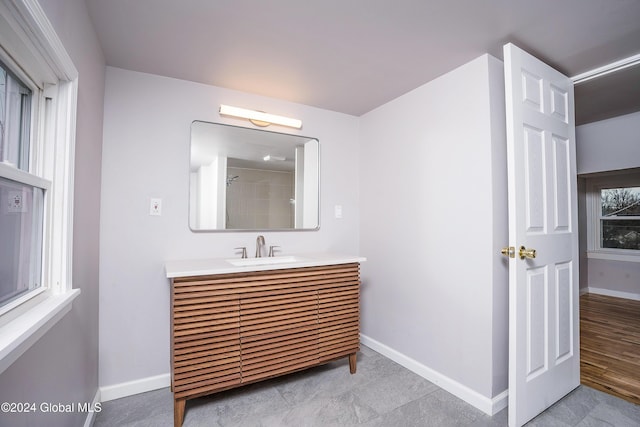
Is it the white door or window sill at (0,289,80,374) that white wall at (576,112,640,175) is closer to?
the white door

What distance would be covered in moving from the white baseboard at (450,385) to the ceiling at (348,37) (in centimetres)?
217

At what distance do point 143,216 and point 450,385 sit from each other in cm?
244

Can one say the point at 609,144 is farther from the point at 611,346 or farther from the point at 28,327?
the point at 28,327

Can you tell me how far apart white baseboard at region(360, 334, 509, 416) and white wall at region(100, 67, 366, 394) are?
1.60 m

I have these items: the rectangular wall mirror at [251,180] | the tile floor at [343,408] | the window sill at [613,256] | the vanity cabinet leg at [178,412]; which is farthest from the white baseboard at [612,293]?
the vanity cabinet leg at [178,412]

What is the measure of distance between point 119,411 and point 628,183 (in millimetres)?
6646

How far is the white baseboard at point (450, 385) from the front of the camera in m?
1.85

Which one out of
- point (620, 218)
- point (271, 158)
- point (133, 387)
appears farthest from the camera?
A: point (620, 218)

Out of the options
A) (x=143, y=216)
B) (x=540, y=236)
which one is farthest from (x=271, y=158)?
(x=540, y=236)

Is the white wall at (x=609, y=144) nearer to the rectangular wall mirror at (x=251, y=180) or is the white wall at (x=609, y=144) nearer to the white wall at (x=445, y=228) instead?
the white wall at (x=445, y=228)

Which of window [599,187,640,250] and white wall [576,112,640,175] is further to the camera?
window [599,187,640,250]

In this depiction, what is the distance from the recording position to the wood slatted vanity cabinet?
1.70 m

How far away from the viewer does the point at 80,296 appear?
1.53 metres

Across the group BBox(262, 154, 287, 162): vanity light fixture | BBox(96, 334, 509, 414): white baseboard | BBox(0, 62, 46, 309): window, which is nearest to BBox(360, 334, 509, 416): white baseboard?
BBox(96, 334, 509, 414): white baseboard
